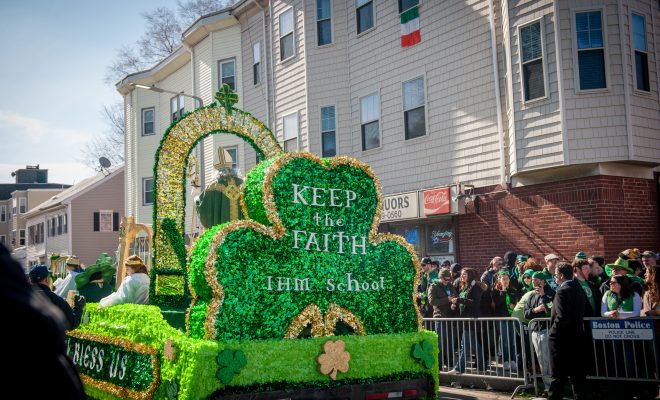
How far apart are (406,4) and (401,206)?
205 inches

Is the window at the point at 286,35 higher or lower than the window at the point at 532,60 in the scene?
higher

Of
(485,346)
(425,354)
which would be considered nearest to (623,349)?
(485,346)

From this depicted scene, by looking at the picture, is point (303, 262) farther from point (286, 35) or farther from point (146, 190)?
point (146, 190)

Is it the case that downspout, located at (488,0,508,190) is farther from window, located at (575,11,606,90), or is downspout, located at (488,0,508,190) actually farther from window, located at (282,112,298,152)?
window, located at (282,112,298,152)

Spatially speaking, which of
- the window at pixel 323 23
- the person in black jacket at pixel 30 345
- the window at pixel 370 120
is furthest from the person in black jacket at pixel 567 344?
the window at pixel 323 23

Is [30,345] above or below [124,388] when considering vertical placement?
above

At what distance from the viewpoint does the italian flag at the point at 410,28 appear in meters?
16.7

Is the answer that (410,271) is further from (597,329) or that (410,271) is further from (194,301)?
(597,329)

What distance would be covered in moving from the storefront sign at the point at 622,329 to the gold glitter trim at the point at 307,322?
4.70 meters

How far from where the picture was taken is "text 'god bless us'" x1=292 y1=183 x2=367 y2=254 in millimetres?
6059

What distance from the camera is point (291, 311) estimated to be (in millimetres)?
5969

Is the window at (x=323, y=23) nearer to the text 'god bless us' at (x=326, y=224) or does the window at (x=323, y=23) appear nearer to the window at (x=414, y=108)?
the window at (x=414, y=108)

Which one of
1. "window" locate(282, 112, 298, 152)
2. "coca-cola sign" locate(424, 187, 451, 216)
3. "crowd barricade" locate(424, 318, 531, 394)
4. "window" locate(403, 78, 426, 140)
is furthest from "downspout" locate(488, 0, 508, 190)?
"window" locate(282, 112, 298, 152)

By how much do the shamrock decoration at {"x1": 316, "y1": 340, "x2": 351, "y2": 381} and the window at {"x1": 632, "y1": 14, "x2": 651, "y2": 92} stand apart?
10.3 metres
